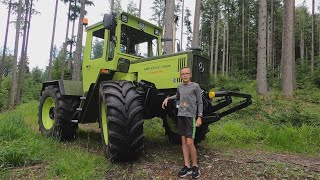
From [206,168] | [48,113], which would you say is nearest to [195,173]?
[206,168]

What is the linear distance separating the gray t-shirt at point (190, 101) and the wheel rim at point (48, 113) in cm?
444

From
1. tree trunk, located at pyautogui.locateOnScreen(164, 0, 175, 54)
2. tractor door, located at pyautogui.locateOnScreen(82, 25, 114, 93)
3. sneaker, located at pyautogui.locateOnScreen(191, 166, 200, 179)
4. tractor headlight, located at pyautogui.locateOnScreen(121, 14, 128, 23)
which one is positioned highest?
tree trunk, located at pyautogui.locateOnScreen(164, 0, 175, 54)

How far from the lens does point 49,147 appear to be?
17.6ft

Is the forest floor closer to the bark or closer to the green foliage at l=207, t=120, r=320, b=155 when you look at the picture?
the green foliage at l=207, t=120, r=320, b=155

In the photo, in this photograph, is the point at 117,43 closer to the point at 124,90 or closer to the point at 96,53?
the point at 96,53

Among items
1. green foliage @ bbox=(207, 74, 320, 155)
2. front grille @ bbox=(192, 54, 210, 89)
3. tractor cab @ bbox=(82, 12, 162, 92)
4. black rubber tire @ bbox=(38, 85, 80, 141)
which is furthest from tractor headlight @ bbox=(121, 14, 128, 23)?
green foliage @ bbox=(207, 74, 320, 155)

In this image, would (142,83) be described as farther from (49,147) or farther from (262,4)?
(262,4)

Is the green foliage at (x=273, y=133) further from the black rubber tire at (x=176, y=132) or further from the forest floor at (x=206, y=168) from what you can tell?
the forest floor at (x=206, y=168)

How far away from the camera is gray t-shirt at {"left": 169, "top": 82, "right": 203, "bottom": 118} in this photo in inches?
169

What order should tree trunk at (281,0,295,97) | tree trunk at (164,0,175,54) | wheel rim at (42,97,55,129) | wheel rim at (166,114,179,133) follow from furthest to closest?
tree trunk at (281,0,295,97)
tree trunk at (164,0,175,54)
wheel rim at (42,97,55,129)
wheel rim at (166,114,179,133)

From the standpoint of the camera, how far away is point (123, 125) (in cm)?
440

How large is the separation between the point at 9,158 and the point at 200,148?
12.3ft

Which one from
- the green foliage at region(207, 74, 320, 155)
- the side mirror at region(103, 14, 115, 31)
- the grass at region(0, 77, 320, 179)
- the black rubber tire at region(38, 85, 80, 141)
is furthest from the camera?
the green foliage at region(207, 74, 320, 155)

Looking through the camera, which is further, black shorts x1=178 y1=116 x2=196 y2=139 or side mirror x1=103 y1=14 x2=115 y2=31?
side mirror x1=103 y1=14 x2=115 y2=31
